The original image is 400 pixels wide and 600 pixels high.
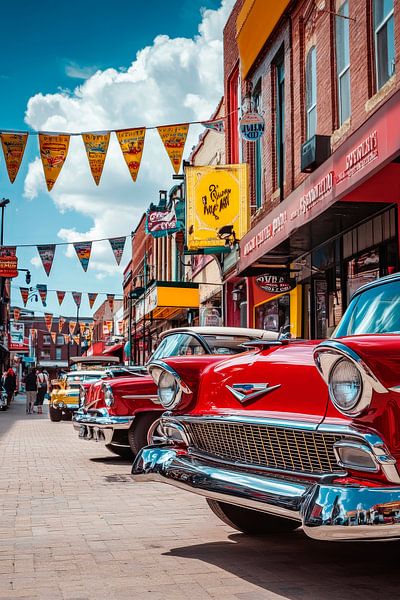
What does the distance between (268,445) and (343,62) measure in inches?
408

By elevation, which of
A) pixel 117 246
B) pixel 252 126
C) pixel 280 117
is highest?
pixel 280 117

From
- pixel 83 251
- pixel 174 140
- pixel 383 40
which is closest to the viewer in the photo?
pixel 383 40

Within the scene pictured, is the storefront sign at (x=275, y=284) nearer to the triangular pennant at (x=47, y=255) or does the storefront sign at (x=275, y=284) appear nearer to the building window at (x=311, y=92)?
the building window at (x=311, y=92)

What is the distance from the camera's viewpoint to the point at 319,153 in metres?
12.8

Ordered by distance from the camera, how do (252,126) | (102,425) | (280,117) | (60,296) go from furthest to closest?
(60,296) < (280,117) < (252,126) < (102,425)

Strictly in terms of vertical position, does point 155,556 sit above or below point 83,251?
below

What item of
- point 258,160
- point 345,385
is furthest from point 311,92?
point 345,385

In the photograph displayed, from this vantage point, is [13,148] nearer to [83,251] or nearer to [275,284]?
[275,284]

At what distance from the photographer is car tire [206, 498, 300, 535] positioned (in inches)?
215

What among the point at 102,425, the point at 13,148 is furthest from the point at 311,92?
the point at 102,425

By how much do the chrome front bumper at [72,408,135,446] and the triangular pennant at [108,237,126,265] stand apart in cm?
1571

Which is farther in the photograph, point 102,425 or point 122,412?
point 102,425

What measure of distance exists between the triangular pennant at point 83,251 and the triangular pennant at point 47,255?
0.83 m

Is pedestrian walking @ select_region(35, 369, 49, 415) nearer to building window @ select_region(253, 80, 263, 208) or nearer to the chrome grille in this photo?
building window @ select_region(253, 80, 263, 208)
